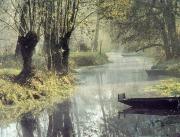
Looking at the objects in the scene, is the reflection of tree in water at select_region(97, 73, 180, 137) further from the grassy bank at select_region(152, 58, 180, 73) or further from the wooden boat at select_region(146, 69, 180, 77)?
the grassy bank at select_region(152, 58, 180, 73)

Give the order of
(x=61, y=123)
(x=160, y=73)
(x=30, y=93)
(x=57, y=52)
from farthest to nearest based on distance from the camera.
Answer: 1. (x=160, y=73)
2. (x=57, y=52)
3. (x=30, y=93)
4. (x=61, y=123)

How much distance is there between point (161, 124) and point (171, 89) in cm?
1160

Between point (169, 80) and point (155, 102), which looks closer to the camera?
point (155, 102)

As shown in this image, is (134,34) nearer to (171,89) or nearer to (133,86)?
(133,86)

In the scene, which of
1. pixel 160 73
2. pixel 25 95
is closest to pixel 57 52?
pixel 160 73

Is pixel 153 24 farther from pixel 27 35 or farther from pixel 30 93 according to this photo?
pixel 30 93

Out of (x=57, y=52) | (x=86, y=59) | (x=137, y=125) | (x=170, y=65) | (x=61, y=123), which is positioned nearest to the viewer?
(x=137, y=125)

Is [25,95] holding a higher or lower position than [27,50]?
lower

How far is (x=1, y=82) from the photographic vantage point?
28266mm

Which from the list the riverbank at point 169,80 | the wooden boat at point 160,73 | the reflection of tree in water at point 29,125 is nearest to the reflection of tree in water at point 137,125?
the reflection of tree in water at point 29,125

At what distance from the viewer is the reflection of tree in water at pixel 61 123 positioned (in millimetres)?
19325

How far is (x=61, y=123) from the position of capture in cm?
2191

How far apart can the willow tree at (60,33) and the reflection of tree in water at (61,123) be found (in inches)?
463

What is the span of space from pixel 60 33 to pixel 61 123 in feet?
62.3
